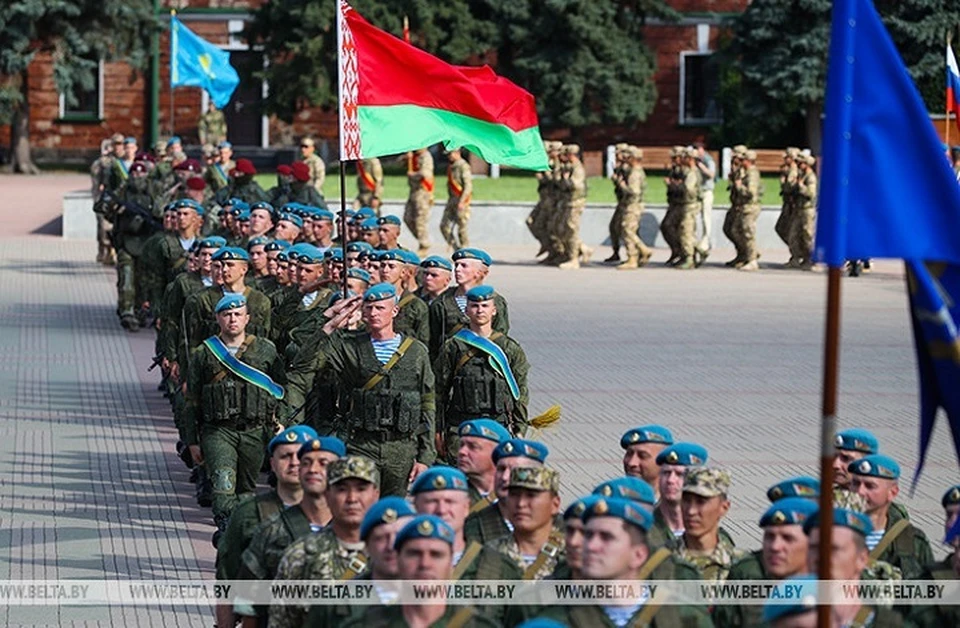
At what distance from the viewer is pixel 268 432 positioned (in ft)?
41.9

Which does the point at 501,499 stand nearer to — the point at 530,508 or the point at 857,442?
the point at 530,508

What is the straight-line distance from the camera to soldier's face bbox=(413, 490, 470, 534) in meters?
7.98

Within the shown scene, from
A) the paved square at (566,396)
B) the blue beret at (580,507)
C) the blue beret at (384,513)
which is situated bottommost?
the paved square at (566,396)

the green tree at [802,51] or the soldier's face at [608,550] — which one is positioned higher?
the green tree at [802,51]

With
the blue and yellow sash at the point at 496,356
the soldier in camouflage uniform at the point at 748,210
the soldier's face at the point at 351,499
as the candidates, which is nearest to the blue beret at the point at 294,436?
the soldier's face at the point at 351,499

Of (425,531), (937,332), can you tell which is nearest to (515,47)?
(937,332)

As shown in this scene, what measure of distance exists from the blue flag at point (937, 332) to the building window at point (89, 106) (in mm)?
51408

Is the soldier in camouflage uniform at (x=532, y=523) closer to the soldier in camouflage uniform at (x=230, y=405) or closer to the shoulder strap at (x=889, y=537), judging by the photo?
the shoulder strap at (x=889, y=537)

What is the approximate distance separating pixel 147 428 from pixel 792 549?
10404 mm

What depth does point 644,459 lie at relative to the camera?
31.8ft

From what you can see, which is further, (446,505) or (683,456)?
(683,456)

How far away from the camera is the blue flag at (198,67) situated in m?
39.6

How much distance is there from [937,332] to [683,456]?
2336mm

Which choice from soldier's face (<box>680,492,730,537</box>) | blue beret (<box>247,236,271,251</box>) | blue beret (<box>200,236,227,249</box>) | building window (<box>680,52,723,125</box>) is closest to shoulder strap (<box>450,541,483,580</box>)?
soldier's face (<box>680,492,730,537</box>)
